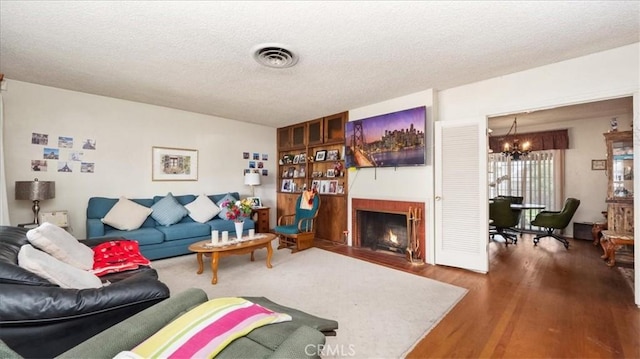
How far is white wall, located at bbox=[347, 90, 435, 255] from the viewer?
390cm

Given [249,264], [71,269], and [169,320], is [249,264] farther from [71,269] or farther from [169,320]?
[169,320]

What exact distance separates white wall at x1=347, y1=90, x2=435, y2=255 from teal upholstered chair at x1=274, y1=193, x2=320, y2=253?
67 centimetres

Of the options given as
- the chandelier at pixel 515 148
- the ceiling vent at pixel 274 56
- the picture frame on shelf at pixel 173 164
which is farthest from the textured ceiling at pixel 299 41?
the chandelier at pixel 515 148

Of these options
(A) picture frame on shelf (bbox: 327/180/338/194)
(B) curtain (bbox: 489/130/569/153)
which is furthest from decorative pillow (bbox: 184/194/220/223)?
(B) curtain (bbox: 489/130/569/153)

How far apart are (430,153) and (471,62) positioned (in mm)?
1307

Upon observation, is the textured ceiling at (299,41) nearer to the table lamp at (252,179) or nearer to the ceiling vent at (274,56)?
the ceiling vent at (274,56)

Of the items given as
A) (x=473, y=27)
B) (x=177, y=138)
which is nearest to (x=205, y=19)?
(x=473, y=27)

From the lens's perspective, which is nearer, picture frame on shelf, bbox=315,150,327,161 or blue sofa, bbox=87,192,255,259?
blue sofa, bbox=87,192,255,259

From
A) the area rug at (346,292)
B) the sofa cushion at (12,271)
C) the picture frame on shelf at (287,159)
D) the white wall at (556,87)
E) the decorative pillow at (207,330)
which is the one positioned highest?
the white wall at (556,87)

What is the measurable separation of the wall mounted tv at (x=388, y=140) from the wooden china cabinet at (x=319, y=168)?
1.49 feet

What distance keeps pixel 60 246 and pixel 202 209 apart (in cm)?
253

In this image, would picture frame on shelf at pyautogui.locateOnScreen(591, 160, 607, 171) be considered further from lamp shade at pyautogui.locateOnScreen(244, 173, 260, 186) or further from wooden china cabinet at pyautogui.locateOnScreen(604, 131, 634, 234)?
lamp shade at pyautogui.locateOnScreen(244, 173, 260, 186)

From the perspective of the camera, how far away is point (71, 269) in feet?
5.66

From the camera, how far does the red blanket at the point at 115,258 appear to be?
234 centimetres
